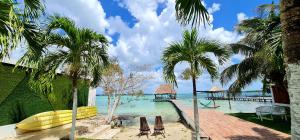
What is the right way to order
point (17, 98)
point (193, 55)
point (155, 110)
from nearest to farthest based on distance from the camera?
point (193, 55), point (17, 98), point (155, 110)

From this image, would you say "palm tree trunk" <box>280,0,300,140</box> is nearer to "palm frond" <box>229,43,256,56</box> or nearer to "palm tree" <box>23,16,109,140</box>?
"palm tree" <box>23,16,109,140</box>

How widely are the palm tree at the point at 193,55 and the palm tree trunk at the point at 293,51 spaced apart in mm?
4956

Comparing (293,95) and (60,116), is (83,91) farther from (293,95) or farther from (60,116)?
(293,95)

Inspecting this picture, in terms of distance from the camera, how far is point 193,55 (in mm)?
7656

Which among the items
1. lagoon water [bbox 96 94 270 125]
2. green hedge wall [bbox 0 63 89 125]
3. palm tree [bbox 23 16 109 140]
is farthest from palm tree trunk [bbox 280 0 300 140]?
lagoon water [bbox 96 94 270 125]

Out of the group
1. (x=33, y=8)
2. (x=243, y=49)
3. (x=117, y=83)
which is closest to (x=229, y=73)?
(x=243, y=49)

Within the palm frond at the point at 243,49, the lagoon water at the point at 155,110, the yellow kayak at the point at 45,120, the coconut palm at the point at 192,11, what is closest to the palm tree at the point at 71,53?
the yellow kayak at the point at 45,120

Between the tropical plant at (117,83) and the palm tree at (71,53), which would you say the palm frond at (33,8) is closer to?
the palm tree at (71,53)

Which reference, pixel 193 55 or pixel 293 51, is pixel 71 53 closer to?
pixel 193 55

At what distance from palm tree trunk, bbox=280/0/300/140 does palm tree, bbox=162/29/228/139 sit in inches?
195

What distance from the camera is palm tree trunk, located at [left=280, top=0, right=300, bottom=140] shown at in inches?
99.4

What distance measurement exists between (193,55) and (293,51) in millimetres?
5089

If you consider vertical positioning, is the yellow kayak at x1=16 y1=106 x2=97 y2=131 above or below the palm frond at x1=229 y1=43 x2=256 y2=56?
below

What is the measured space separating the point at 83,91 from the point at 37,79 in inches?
415
